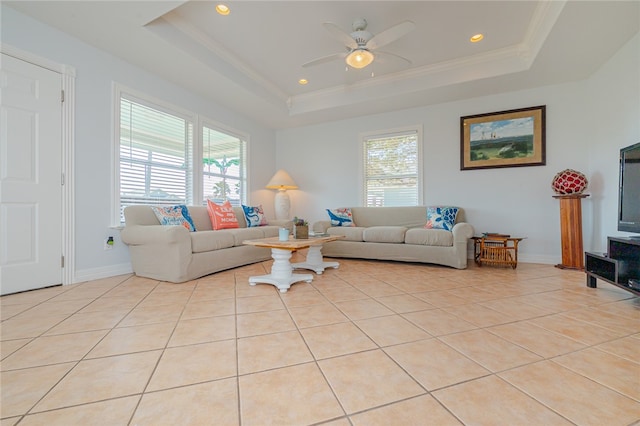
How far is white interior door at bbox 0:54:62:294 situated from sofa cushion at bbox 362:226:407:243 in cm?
353

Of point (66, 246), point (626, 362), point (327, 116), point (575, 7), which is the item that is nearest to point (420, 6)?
point (575, 7)

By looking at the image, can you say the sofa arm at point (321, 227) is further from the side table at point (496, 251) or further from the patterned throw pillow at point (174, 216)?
the side table at point (496, 251)

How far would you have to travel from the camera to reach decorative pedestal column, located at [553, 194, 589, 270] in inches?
128

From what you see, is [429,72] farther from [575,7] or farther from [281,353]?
[281,353]

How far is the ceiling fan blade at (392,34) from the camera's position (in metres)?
2.37

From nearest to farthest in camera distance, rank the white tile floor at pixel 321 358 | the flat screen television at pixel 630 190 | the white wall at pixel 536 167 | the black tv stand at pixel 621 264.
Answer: the white tile floor at pixel 321 358 → the black tv stand at pixel 621 264 → the flat screen television at pixel 630 190 → the white wall at pixel 536 167

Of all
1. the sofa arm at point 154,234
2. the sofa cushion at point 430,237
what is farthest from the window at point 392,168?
the sofa arm at point 154,234

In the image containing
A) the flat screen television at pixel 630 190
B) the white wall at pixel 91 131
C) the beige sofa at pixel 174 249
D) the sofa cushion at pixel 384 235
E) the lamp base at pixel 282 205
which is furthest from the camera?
the lamp base at pixel 282 205

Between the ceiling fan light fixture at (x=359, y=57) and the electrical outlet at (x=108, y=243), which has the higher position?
the ceiling fan light fixture at (x=359, y=57)

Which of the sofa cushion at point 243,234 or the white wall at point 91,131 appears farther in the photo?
the sofa cushion at point 243,234

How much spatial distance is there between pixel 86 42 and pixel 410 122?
4407mm

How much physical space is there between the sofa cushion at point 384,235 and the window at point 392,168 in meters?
1.06

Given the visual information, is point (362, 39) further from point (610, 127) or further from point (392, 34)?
point (610, 127)

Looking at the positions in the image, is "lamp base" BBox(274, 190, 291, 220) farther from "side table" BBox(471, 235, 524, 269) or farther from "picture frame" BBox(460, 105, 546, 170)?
"side table" BBox(471, 235, 524, 269)
